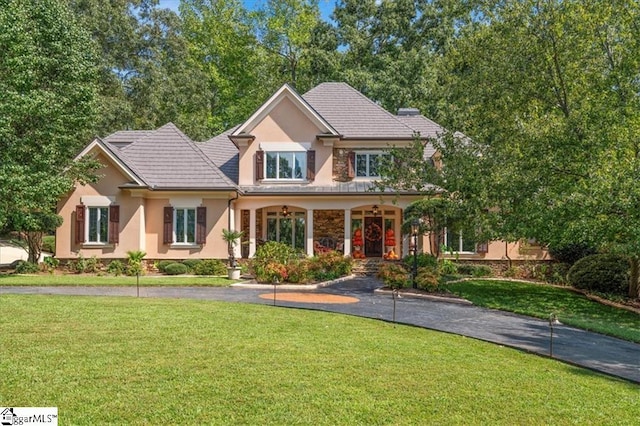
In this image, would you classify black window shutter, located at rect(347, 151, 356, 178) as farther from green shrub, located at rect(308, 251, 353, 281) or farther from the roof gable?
green shrub, located at rect(308, 251, 353, 281)

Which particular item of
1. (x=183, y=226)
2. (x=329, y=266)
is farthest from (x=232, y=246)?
(x=329, y=266)

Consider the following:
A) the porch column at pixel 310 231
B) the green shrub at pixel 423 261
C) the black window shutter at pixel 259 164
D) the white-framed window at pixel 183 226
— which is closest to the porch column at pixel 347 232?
the porch column at pixel 310 231

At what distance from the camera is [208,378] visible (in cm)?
622

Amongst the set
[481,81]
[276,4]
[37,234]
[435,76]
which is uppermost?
[276,4]

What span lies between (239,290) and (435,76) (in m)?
25.1

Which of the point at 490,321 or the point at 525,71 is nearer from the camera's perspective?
A: the point at 490,321

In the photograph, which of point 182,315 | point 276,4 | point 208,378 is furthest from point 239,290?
point 276,4

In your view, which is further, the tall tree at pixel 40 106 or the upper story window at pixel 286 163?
the upper story window at pixel 286 163

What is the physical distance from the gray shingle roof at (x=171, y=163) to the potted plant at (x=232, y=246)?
222 cm

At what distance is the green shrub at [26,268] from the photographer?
67.3ft

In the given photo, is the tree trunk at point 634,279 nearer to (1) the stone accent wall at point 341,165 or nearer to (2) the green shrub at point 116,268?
(1) the stone accent wall at point 341,165

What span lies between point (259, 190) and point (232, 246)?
119 inches

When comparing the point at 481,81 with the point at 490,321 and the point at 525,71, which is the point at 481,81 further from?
the point at 490,321

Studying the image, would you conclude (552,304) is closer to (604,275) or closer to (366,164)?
(604,275)
